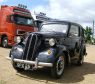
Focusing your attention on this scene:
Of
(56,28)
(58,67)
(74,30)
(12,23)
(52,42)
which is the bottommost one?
(58,67)

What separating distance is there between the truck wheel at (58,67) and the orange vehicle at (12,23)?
913 centimetres

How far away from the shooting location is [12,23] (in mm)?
18094

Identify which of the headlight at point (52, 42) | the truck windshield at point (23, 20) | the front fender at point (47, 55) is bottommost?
the front fender at point (47, 55)

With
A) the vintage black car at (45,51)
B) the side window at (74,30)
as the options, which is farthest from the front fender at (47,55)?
the side window at (74,30)

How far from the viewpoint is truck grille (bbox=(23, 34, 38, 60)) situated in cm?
872

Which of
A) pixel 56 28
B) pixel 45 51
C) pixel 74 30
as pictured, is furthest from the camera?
pixel 74 30

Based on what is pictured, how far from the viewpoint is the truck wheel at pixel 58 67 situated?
847cm

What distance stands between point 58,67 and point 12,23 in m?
9.92

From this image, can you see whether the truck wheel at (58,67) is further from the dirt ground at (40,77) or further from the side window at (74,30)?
the side window at (74,30)

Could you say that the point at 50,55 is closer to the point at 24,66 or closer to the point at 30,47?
the point at 30,47

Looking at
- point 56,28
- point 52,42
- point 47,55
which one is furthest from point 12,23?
point 47,55

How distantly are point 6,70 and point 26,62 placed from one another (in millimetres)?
1648

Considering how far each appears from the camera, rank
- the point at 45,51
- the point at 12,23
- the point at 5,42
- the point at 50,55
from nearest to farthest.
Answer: the point at 50,55 → the point at 45,51 → the point at 12,23 → the point at 5,42

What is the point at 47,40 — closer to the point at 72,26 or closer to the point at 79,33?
the point at 72,26
